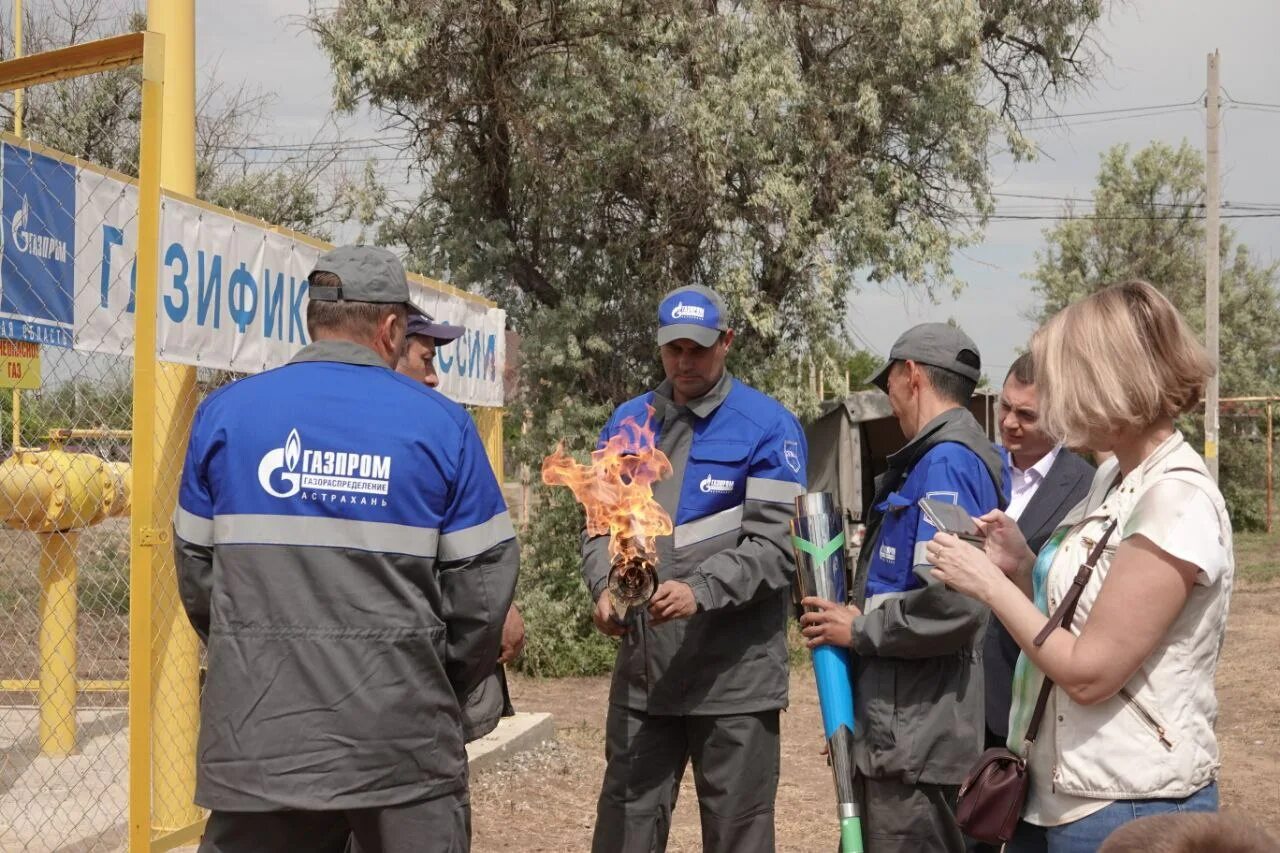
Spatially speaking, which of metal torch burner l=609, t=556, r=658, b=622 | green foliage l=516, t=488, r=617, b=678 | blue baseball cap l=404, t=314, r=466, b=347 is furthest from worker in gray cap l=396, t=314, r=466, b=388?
green foliage l=516, t=488, r=617, b=678

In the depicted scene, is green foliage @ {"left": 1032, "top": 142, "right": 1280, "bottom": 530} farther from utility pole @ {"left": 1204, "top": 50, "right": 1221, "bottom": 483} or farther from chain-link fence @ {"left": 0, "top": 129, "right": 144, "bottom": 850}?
chain-link fence @ {"left": 0, "top": 129, "right": 144, "bottom": 850}

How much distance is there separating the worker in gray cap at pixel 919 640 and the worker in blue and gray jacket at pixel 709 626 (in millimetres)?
587

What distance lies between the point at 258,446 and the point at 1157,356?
6.54 feet

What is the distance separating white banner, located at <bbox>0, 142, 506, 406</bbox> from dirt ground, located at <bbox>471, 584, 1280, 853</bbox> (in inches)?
115

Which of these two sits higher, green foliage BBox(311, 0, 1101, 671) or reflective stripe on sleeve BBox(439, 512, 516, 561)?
green foliage BBox(311, 0, 1101, 671)

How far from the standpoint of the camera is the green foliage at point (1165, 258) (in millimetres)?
33625

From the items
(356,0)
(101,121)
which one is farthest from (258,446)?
(101,121)

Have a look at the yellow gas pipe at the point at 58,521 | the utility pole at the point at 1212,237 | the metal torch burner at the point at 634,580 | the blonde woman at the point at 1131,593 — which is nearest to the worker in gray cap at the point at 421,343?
the metal torch burner at the point at 634,580

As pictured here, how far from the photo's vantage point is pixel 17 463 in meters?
6.50

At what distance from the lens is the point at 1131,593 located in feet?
8.46

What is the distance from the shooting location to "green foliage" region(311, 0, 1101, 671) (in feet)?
39.2

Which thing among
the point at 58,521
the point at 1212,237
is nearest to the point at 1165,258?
the point at 1212,237

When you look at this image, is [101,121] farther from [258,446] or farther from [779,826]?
[258,446]

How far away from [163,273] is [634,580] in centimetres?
196
